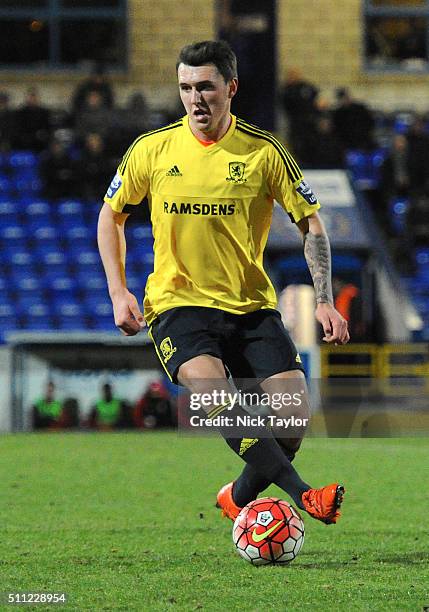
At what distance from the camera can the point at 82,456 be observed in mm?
12656

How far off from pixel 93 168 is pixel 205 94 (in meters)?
14.0

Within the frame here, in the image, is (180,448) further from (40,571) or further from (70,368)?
(40,571)

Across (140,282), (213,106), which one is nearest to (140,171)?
(213,106)

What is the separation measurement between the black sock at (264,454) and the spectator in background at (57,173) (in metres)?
14.3

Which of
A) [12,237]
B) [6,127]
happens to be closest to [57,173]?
[12,237]

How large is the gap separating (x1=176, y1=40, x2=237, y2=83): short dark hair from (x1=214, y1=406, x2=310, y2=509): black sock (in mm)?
1434

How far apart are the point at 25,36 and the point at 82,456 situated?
12572 mm

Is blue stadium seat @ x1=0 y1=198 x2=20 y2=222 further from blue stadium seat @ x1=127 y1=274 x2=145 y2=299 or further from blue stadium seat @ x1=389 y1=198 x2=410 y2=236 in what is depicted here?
blue stadium seat @ x1=389 y1=198 x2=410 y2=236

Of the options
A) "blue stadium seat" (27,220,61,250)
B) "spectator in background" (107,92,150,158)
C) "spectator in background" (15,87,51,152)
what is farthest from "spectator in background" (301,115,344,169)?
"spectator in background" (15,87,51,152)

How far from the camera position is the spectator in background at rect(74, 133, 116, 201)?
1988 cm

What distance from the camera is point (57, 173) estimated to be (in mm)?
20344

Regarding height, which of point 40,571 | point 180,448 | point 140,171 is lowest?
point 180,448

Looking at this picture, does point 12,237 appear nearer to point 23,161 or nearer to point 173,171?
point 23,161

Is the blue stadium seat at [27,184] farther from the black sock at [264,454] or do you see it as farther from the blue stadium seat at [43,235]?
the black sock at [264,454]
